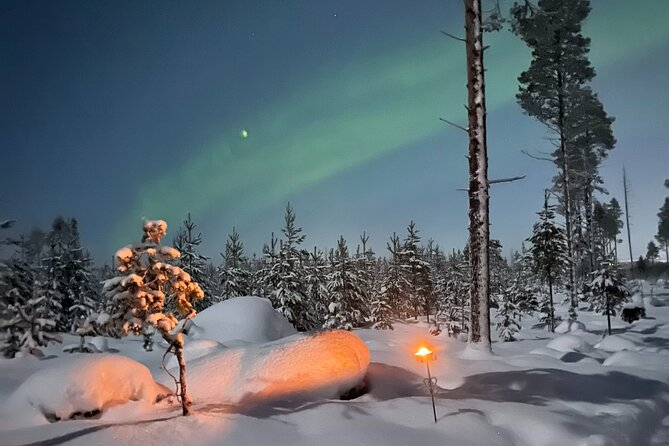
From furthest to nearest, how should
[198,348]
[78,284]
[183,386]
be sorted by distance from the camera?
[78,284] < [198,348] < [183,386]

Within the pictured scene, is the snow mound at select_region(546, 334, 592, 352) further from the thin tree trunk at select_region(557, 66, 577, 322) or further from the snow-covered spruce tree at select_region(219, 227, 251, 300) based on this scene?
the snow-covered spruce tree at select_region(219, 227, 251, 300)

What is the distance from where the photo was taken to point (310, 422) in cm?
457

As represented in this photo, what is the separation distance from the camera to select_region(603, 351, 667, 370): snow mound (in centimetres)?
740

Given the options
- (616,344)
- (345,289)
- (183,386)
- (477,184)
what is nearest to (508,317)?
(345,289)

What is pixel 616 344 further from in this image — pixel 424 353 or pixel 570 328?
→ pixel 570 328

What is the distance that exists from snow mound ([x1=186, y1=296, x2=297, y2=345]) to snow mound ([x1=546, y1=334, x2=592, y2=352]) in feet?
27.3

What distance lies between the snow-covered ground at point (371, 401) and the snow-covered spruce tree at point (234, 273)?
27.6 meters

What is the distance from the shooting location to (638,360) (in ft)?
25.1

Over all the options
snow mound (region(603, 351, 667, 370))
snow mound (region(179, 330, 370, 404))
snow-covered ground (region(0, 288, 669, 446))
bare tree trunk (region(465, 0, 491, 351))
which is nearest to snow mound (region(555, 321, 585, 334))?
snow-covered ground (region(0, 288, 669, 446))

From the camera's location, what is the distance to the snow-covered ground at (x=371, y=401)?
170 inches

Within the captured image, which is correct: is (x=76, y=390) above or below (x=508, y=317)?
A: above

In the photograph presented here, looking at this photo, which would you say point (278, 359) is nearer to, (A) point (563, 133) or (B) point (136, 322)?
(B) point (136, 322)

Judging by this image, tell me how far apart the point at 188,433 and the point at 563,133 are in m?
24.7

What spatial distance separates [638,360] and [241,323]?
10661 millimetres
